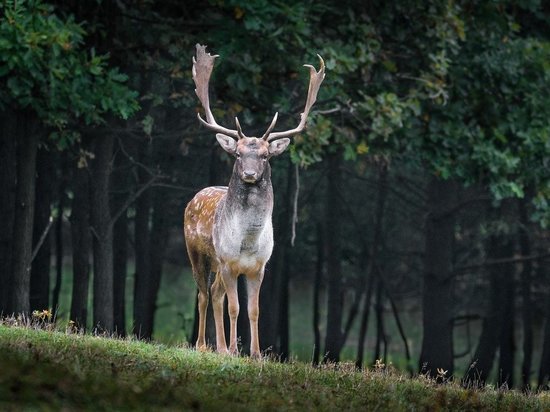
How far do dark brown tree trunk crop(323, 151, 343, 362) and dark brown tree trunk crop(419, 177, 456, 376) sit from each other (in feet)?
6.41

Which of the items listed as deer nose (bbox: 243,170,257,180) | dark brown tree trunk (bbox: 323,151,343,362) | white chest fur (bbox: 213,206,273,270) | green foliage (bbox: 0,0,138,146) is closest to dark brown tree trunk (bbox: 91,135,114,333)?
green foliage (bbox: 0,0,138,146)

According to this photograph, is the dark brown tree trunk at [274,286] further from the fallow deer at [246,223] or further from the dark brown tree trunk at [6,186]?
the fallow deer at [246,223]

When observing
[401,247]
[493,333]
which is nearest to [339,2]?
[493,333]

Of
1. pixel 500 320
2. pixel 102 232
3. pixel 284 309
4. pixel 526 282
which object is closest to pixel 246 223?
pixel 102 232

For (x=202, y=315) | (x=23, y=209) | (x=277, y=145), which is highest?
(x=277, y=145)

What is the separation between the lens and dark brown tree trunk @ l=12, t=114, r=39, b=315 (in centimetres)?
1936

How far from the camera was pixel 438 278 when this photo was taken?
26.6 metres

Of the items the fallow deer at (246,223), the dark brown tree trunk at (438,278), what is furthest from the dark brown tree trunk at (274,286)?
the fallow deer at (246,223)

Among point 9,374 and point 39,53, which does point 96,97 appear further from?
point 9,374

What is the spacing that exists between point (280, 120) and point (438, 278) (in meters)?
6.29

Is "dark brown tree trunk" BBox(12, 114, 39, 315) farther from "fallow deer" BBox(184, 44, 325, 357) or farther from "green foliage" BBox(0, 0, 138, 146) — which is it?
"fallow deer" BBox(184, 44, 325, 357)

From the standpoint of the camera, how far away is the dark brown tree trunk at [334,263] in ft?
91.1

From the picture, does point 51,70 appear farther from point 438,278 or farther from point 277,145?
point 438,278

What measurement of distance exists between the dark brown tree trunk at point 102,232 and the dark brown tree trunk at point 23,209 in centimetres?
168
